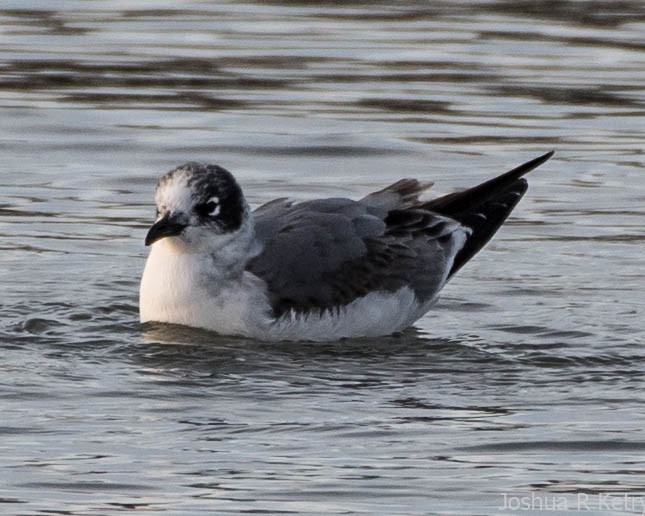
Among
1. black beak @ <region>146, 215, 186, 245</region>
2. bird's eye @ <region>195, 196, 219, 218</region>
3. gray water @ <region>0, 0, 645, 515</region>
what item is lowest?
gray water @ <region>0, 0, 645, 515</region>

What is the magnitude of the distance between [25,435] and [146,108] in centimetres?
849

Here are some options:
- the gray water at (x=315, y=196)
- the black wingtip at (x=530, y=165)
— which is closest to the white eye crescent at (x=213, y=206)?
the gray water at (x=315, y=196)

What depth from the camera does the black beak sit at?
32.2 ft

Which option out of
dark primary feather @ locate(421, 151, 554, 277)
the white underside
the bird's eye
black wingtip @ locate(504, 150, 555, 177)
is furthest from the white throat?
black wingtip @ locate(504, 150, 555, 177)

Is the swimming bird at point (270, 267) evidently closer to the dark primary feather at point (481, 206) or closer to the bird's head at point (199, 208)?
the bird's head at point (199, 208)

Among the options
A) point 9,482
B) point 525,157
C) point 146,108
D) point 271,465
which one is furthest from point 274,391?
point 146,108

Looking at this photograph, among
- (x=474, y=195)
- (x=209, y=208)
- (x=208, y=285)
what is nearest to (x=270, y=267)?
(x=208, y=285)

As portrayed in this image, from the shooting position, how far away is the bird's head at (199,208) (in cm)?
1003

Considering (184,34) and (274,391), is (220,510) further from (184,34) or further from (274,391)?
(184,34)

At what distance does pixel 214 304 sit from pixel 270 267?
1.13ft

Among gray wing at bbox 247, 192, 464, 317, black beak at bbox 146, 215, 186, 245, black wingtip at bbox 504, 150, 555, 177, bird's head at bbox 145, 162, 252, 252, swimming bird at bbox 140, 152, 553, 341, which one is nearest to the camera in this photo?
black beak at bbox 146, 215, 186, 245

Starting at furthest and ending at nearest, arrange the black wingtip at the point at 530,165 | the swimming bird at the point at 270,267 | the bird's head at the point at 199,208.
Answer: the black wingtip at the point at 530,165 → the swimming bird at the point at 270,267 → the bird's head at the point at 199,208

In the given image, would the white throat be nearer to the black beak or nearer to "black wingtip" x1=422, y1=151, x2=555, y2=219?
the black beak

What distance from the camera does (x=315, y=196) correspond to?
46.0ft
